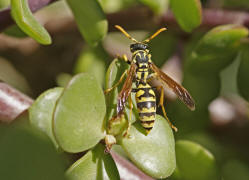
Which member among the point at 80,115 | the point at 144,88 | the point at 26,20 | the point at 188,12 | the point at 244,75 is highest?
the point at 26,20

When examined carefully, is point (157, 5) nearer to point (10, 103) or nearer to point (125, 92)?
point (125, 92)

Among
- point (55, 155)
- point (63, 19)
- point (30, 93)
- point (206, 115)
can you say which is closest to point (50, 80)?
point (30, 93)

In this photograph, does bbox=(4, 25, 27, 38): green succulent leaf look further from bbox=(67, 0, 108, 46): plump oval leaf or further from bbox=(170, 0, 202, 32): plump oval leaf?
bbox=(170, 0, 202, 32): plump oval leaf

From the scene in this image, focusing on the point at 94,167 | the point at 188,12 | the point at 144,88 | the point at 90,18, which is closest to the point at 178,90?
the point at 144,88

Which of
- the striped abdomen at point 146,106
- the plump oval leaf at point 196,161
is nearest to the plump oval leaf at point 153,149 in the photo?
the striped abdomen at point 146,106

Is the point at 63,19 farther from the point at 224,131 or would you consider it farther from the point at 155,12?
the point at 224,131

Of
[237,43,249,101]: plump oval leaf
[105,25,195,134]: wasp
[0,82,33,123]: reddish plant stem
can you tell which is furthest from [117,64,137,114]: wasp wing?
[237,43,249,101]: plump oval leaf

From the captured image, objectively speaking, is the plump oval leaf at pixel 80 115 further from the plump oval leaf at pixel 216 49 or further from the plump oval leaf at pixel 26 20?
the plump oval leaf at pixel 216 49
